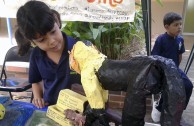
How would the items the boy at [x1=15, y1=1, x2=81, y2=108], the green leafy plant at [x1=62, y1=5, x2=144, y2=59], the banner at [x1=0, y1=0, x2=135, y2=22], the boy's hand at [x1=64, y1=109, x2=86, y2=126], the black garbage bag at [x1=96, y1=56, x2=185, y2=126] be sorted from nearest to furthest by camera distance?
the black garbage bag at [x1=96, y1=56, x2=185, y2=126]
the boy's hand at [x1=64, y1=109, x2=86, y2=126]
the boy at [x1=15, y1=1, x2=81, y2=108]
the banner at [x1=0, y1=0, x2=135, y2=22]
the green leafy plant at [x1=62, y1=5, x2=144, y2=59]

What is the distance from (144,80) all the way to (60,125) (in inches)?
15.4

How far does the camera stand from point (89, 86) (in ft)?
1.82

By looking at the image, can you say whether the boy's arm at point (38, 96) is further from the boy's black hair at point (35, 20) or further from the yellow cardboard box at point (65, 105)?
the boy's black hair at point (35, 20)

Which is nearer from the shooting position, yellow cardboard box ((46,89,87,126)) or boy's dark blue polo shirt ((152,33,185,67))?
yellow cardboard box ((46,89,87,126))

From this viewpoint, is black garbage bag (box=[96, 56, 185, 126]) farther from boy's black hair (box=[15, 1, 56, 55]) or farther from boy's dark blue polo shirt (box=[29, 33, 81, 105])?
boy's dark blue polo shirt (box=[29, 33, 81, 105])

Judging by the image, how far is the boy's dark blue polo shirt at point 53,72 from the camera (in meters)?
0.98

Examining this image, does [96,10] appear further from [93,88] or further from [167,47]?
[93,88]

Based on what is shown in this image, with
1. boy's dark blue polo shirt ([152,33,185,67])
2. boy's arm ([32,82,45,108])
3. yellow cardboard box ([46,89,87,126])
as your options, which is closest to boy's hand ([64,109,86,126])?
yellow cardboard box ([46,89,87,126])

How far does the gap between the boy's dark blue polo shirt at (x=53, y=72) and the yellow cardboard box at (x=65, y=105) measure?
0.67 feet

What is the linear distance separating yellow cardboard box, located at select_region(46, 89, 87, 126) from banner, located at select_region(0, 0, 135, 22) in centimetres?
88

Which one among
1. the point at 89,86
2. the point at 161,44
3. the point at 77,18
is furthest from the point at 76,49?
the point at 161,44

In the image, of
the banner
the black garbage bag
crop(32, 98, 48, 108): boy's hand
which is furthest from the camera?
the banner

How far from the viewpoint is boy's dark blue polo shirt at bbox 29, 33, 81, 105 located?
0.98m

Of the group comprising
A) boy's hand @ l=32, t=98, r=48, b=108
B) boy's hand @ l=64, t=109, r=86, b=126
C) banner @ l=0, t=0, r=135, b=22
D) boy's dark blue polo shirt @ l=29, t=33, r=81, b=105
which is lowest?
boy's hand @ l=32, t=98, r=48, b=108
